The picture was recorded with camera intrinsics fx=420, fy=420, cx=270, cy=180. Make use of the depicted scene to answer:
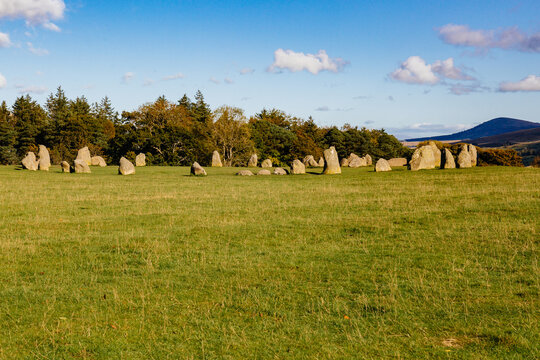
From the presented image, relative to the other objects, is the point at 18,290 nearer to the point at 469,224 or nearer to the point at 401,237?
the point at 401,237

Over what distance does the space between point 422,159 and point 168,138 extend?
34808 mm

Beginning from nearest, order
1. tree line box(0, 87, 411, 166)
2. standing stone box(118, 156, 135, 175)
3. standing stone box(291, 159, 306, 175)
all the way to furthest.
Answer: standing stone box(118, 156, 135, 175), standing stone box(291, 159, 306, 175), tree line box(0, 87, 411, 166)

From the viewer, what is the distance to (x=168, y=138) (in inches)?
2259

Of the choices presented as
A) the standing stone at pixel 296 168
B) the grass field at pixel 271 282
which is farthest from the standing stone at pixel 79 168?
the grass field at pixel 271 282

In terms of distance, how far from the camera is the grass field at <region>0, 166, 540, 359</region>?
220 inches

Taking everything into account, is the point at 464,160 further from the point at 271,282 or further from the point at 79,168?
the point at 79,168

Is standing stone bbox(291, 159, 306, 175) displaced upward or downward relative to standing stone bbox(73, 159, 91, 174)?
downward

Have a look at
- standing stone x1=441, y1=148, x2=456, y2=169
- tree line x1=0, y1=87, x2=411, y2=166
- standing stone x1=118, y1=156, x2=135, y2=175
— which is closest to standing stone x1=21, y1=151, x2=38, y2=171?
standing stone x1=118, y1=156, x2=135, y2=175

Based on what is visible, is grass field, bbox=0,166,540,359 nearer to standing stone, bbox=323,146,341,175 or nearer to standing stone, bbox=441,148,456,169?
standing stone, bbox=441,148,456,169

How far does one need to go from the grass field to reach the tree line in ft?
138

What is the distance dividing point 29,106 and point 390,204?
83.2 metres

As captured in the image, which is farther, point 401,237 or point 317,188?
point 317,188

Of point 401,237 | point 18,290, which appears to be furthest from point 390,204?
point 18,290

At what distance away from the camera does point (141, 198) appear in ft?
66.1
